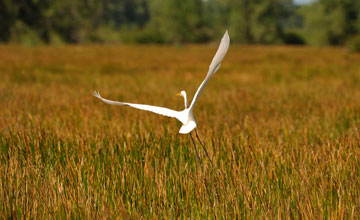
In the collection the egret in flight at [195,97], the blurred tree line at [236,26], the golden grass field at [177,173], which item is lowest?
the golden grass field at [177,173]

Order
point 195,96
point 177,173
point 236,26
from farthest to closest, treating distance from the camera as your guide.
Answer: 1. point 236,26
2. point 177,173
3. point 195,96

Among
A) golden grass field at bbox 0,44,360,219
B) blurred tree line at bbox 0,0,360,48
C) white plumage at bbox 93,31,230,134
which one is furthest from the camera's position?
blurred tree line at bbox 0,0,360,48

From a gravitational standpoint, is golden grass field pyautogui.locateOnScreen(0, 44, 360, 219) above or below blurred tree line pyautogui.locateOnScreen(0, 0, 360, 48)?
below

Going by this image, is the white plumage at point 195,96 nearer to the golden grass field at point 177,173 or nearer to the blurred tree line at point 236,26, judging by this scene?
the golden grass field at point 177,173

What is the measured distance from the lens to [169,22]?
70875 mm

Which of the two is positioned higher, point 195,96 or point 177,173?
point 195,96

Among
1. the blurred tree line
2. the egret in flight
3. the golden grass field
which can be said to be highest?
the blurred tree line

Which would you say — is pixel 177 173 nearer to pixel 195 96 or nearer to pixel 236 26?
pixel 195 96

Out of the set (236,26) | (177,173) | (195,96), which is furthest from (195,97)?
(236,26)

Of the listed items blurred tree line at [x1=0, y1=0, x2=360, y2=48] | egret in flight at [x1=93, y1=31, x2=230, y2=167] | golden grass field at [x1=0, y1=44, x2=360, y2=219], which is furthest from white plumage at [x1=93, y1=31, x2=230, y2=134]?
blurred tree line at [x1=0, y1=0, x2=360, y2=48]

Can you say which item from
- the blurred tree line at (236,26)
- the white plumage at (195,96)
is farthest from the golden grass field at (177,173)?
the blurred tree line at (236,26)

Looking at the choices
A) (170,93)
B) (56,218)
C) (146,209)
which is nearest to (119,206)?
(146,209)

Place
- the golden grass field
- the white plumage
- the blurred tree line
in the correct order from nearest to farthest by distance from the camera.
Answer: the white plumage
the golden grass field
the blurred tree line

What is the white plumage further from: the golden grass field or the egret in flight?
the golden grass field
